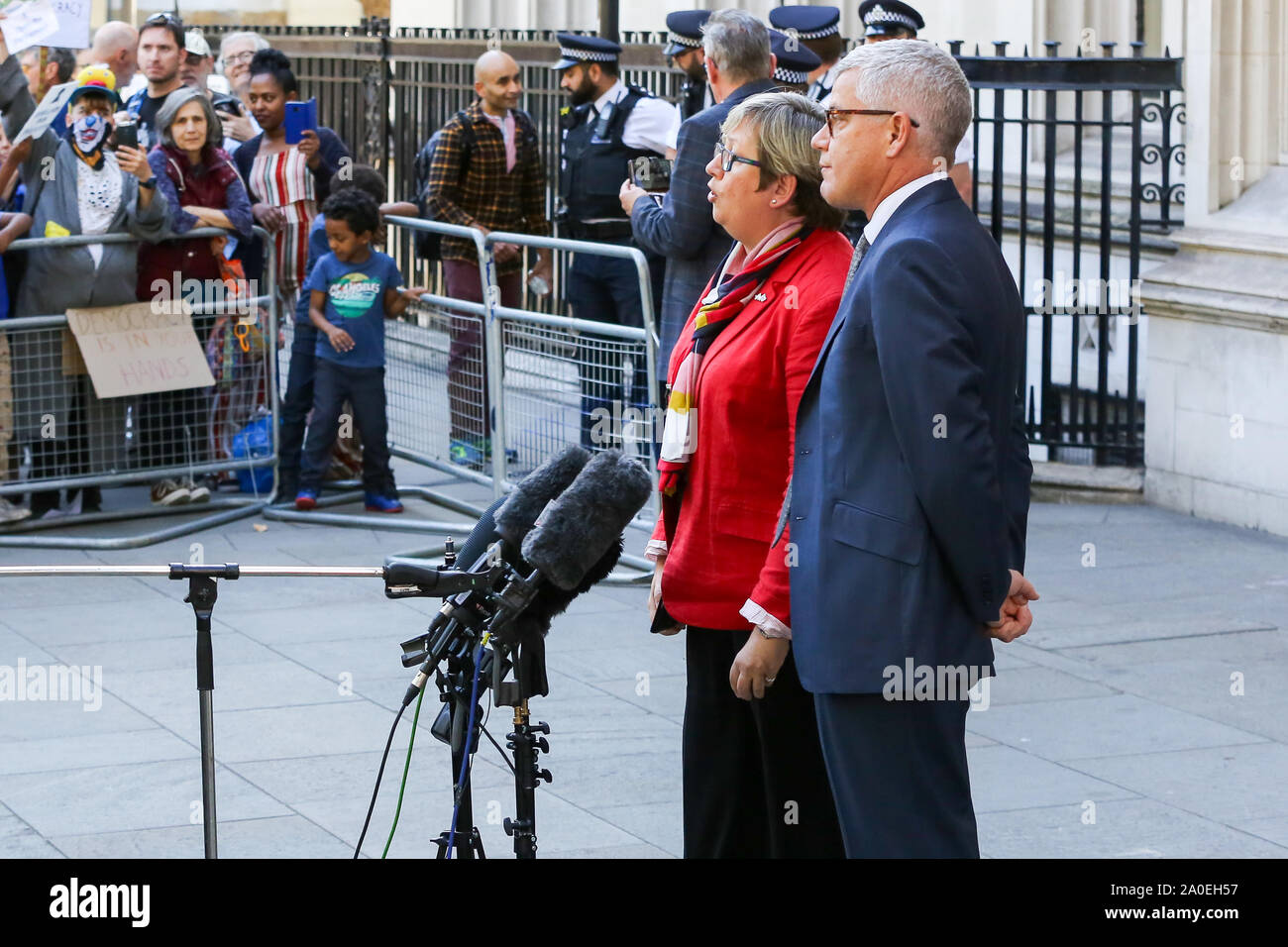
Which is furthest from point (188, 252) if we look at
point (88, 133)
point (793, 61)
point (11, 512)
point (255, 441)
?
point (793, 61)

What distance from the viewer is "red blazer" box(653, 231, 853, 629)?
4211mm

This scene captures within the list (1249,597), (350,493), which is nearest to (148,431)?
(350,493)

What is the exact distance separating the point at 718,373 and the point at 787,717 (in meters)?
0.75

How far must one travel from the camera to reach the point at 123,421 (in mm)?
9539

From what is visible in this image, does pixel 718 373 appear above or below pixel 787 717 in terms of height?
above

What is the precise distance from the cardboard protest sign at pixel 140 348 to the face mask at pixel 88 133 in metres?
0.74

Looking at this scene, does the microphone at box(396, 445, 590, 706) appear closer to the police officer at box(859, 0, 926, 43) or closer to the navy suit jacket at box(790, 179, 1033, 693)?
the navy suit jacket at box(790, 179, 1033, 693)

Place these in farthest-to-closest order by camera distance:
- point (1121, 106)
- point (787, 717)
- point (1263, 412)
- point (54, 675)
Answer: point (1121, 106), point (1263, 412), point (54, 675), point (787, 717)

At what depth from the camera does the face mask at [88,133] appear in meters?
9.23

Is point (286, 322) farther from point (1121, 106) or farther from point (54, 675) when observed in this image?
point (1121, 106)

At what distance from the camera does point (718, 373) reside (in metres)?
4.29

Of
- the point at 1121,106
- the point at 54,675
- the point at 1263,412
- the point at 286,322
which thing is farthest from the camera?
the point at 1121,106

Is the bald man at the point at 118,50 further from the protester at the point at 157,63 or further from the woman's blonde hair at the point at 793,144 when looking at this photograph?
the woman's blonde hair at the point at 793,144
